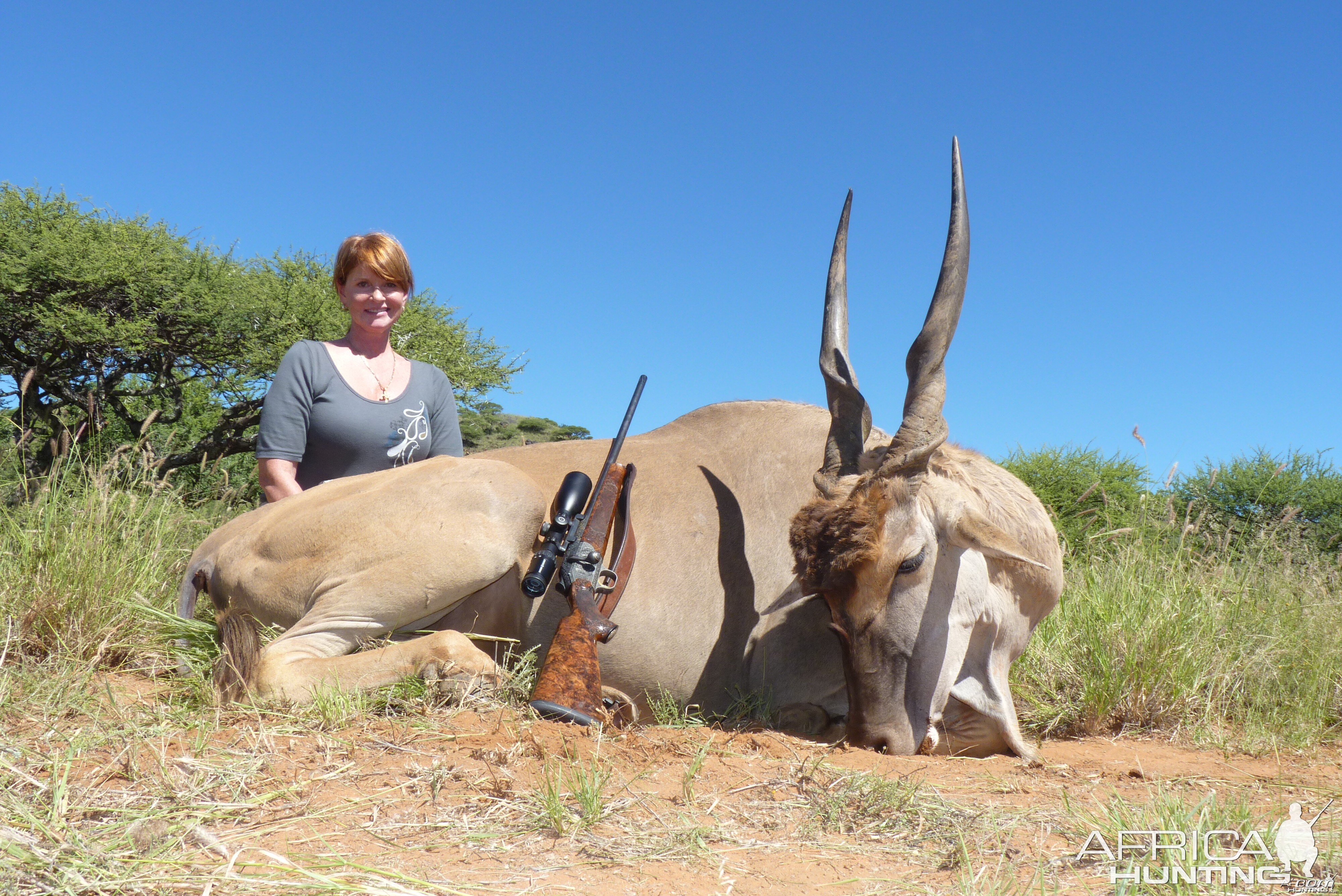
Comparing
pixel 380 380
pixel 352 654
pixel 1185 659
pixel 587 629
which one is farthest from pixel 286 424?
pixel 1185 659

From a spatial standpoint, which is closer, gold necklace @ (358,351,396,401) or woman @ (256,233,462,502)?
woman @ (256,233,462,502)

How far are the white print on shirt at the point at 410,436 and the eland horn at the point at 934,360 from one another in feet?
8.14

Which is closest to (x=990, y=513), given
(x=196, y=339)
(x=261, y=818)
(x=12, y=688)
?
(x=261, y=818)

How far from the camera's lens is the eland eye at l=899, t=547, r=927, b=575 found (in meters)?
3.54

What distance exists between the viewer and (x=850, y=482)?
12.3 feet

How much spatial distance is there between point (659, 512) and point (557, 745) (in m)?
1.40

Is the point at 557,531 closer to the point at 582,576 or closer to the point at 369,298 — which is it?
the point at 582,576

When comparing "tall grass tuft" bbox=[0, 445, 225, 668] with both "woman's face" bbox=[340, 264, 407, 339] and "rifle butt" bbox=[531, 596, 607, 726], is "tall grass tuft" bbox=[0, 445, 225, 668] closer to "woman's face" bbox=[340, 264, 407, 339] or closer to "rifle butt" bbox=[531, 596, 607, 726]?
"woman's face" bbox=[340, 264, 407, 339]

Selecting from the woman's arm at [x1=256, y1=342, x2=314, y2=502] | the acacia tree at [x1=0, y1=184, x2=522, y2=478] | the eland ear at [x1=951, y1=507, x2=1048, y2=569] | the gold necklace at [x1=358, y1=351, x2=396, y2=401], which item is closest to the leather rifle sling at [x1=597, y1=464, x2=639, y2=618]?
the eland ear at [x1=951, y1=507, x2=1048, y2=569]

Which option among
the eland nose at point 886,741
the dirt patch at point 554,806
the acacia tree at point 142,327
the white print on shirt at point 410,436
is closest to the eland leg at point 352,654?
the dirt patch at point 554,806

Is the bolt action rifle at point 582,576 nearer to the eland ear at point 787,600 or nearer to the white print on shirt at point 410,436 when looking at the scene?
the eland ear at point 787,600

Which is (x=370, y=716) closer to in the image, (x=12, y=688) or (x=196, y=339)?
(x=12, y=688)

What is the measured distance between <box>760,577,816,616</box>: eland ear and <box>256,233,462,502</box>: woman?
6.72 feet

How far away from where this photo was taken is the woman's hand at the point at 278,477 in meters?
4.65
